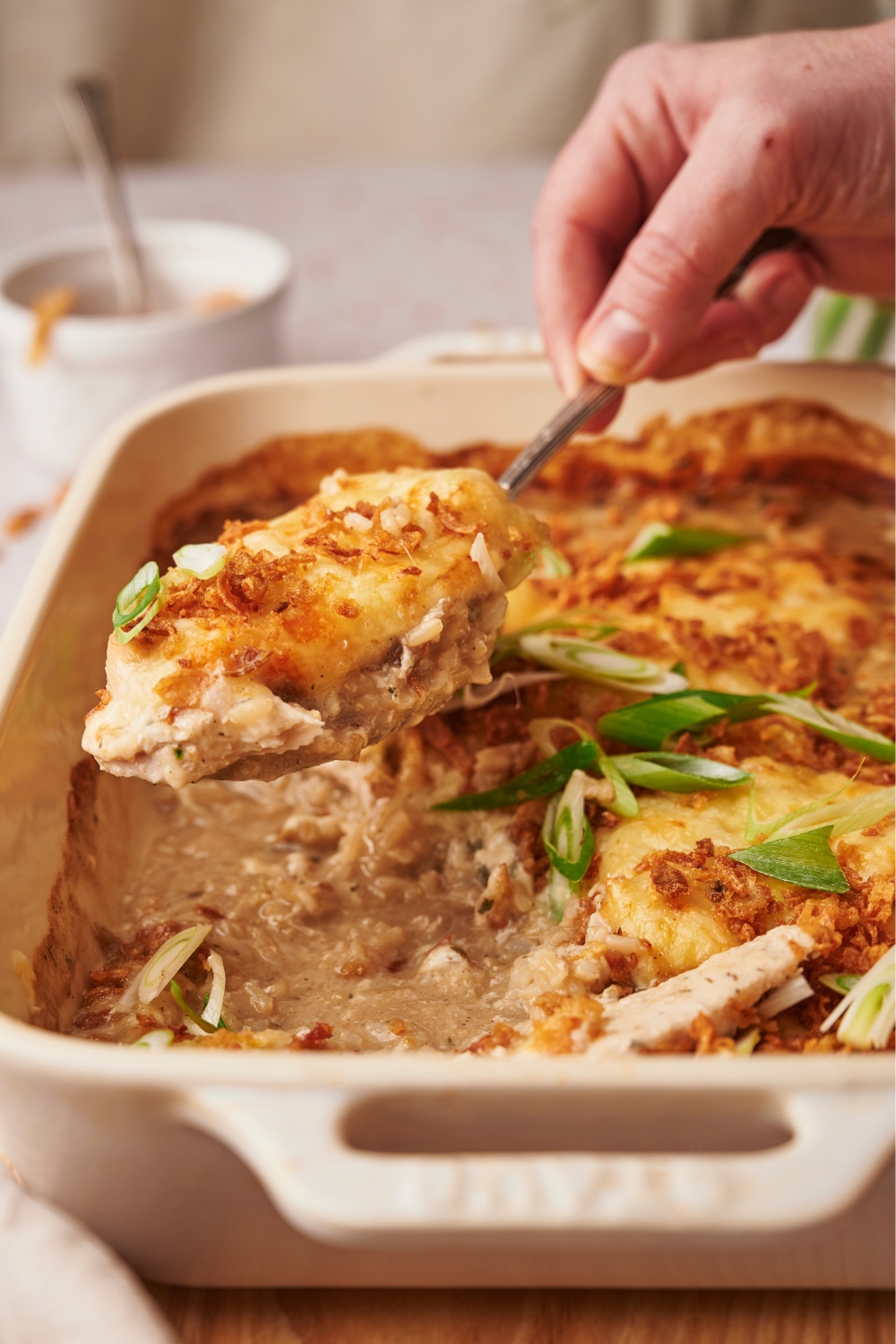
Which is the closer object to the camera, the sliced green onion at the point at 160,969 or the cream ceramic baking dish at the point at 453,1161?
the cream ceramic baking dish at the point at 453,1161

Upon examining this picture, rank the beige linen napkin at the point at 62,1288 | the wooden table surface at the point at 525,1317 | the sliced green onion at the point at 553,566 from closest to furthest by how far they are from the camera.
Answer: the beige linen napkin at the point at 62,1288
the wooden table surface at the point at 525,1317
the sliced green onion at the point at 553,566

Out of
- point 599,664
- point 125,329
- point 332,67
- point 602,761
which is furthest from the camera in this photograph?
point 332,67

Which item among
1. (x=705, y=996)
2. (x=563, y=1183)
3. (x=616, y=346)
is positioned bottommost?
(x=705, y=996)

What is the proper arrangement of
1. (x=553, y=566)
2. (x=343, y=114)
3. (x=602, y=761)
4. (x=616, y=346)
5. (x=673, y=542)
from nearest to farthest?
(x=602, y=761)
(x=616, y=346)
(x=553, y=566)
(x=673, y=542)
(x=343, y=114)

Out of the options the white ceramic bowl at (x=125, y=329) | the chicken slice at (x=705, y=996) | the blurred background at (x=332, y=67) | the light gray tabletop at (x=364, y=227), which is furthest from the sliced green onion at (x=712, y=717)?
the blurred background at (x=332, y=67)

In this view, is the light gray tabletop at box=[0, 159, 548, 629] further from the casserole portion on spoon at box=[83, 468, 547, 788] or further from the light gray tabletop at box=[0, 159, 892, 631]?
the casserole portion on spoon at box=[83, 468, 547, 788]

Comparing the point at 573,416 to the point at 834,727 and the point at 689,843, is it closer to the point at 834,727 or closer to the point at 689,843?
the point at 834,727

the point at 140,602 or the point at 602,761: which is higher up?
the point at 140,602

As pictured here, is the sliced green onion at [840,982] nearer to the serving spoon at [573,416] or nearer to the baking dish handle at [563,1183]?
the baking dish handle at [563,1183]

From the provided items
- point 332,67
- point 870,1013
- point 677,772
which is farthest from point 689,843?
point 332,67
